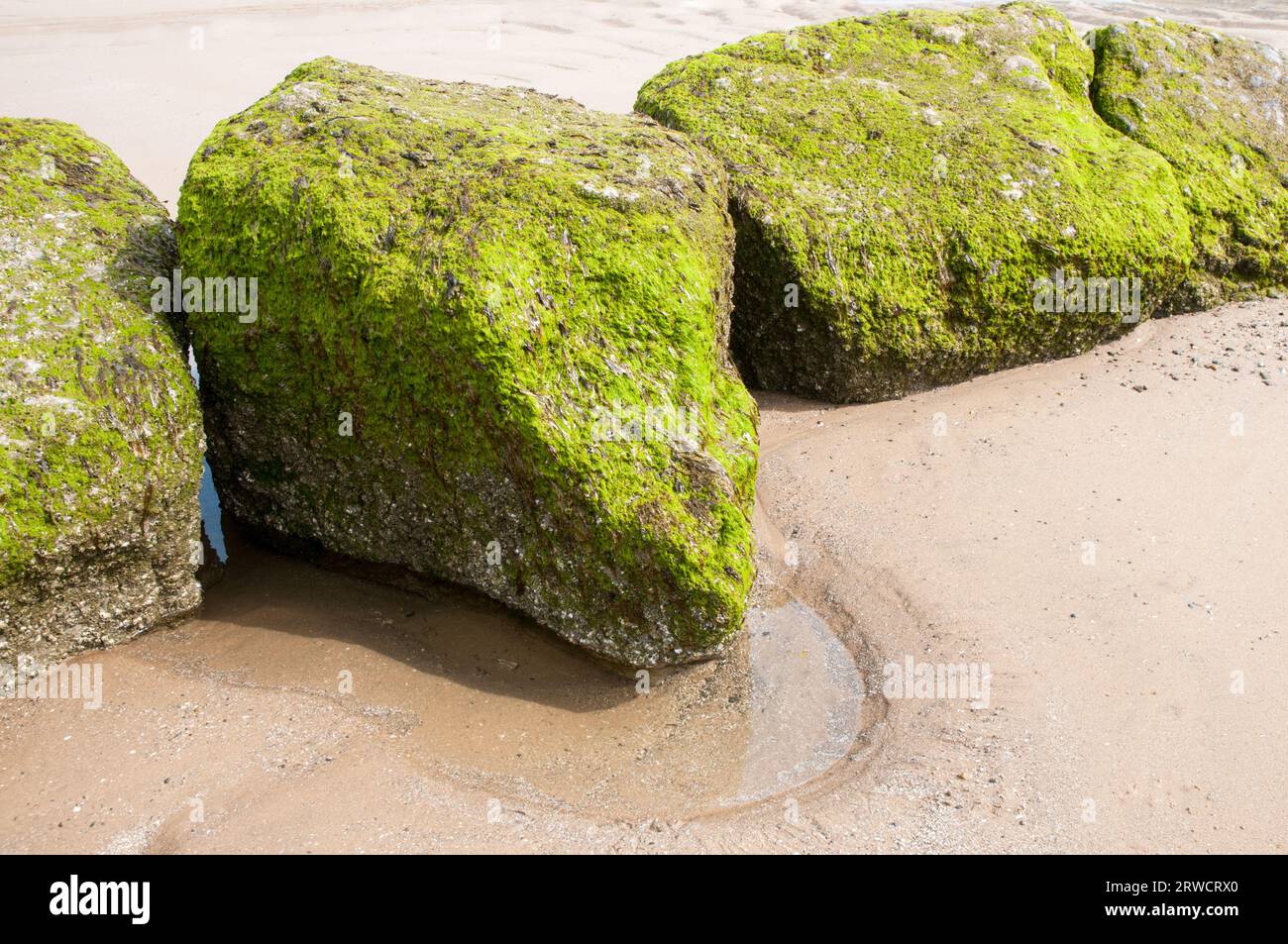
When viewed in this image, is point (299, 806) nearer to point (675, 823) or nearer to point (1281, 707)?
point (675, 823)

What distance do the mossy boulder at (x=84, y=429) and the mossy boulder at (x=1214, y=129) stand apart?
7166 millimetres

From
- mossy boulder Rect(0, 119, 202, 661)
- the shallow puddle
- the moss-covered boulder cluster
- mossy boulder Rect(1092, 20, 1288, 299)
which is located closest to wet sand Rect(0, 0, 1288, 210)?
mossy boulder Rect(0, 119, 202, 661)

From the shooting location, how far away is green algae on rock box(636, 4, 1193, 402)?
662 centimetres

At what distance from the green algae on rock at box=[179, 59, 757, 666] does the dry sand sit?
427mm

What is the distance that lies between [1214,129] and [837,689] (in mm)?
6245

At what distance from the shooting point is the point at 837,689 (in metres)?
4.99

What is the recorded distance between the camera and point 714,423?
5121 millimetres

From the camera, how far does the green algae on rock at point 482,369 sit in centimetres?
465

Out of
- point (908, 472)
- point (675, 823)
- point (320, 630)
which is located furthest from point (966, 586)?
point (320, 630)

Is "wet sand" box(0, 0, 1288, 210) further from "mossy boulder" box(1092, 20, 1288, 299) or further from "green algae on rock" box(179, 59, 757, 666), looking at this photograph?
"mossy boulder" box(1092, 20, 1288, 299)

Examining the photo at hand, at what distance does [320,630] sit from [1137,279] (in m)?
5.92

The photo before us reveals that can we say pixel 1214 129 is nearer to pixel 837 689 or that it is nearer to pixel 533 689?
pixel 837 689

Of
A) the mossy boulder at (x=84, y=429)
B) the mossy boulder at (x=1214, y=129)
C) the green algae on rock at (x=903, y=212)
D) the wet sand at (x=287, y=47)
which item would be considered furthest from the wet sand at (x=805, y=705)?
the wet sand at (x=287, y=47)

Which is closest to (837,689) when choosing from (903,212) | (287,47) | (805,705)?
(805,705)
